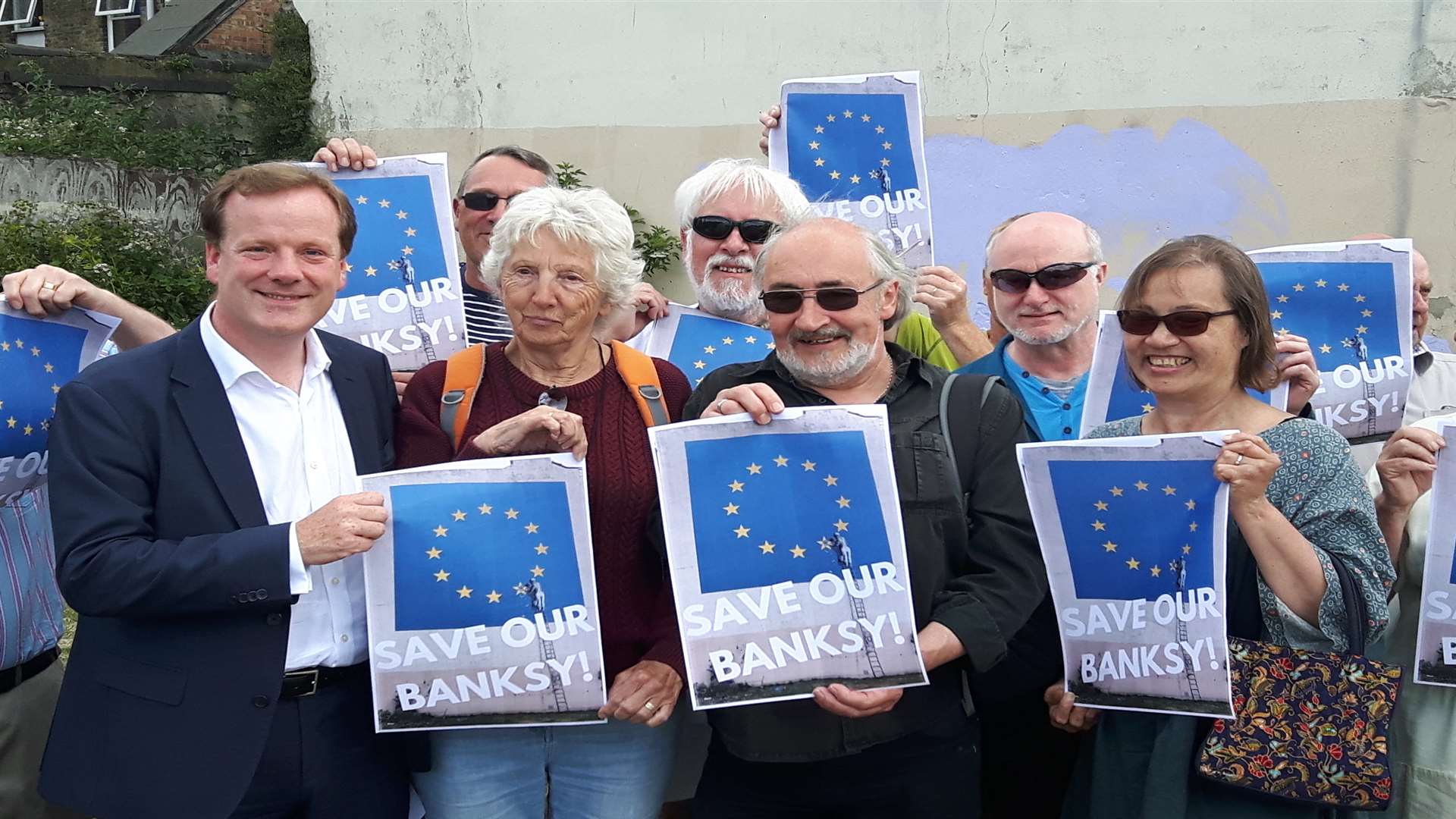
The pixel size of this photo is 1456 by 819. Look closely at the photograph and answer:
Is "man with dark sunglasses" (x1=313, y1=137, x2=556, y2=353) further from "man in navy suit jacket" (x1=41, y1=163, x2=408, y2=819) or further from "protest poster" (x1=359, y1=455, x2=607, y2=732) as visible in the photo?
"protest poster" (x1=359, y1=455, x2=607, y2=732)

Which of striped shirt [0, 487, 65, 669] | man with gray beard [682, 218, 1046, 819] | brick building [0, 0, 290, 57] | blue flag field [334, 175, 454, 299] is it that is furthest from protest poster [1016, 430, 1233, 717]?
brick building [0, 0, 290, 57]

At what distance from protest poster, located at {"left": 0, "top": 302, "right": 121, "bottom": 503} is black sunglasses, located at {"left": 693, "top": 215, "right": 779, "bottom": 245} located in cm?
172

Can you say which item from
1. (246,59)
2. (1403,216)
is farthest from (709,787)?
(246,59)

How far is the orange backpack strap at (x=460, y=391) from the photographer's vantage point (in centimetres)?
306

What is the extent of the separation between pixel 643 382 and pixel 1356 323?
2139mm

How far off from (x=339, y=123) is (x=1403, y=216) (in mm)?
7922

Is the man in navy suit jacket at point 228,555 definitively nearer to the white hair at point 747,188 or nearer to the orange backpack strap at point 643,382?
the orange backpack strap at point 643,382

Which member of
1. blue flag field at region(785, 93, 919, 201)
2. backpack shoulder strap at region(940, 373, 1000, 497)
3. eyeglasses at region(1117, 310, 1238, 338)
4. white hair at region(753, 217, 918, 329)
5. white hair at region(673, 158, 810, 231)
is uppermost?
blue flag field at region(785, 93, 919, 201)

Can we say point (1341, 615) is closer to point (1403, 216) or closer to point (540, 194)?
point (540, 194)

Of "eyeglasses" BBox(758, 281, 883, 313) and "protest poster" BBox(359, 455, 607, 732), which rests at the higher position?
"eyeglasses" BBox(758, 281, 883, 313)

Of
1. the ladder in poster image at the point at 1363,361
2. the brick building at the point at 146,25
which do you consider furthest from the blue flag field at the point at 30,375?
the brick building at the point at 146,25

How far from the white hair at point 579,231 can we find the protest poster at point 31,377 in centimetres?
116

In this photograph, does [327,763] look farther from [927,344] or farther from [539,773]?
[927,344]

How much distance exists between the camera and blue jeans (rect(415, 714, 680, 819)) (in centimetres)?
299
